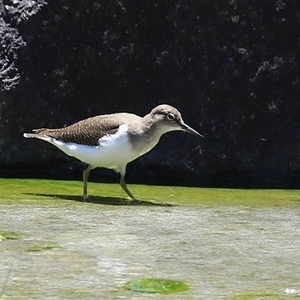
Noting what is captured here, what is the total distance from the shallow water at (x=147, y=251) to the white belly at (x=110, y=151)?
2.51ft

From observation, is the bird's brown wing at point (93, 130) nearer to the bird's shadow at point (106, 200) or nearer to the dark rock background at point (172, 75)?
the bird's shadow at point (106, 200)

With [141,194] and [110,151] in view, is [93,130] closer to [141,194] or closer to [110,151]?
[110,151]

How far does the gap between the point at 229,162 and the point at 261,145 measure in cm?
32

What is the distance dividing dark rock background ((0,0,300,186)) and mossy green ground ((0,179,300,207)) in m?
0.60

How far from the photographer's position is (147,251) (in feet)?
13.4

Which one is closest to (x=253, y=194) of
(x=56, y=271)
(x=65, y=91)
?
(x=65, y=91)

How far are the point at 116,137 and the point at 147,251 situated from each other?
2.31 m

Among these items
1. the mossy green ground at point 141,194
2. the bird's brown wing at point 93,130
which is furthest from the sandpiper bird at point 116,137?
the mossy green ground at point 141,194

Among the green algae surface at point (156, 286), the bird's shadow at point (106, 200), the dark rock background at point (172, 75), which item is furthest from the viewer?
the dark rock background at point (172, 75)

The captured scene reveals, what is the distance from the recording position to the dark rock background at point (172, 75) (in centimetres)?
756

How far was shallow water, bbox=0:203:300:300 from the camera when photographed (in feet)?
11.1

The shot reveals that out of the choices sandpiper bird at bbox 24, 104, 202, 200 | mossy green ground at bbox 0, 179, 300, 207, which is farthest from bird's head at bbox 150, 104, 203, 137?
mossy green ground at bbox 0, 179, 300, 207

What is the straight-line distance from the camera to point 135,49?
7.61 metres

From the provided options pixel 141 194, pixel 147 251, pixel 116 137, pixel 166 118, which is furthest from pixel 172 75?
pixel 147 251
